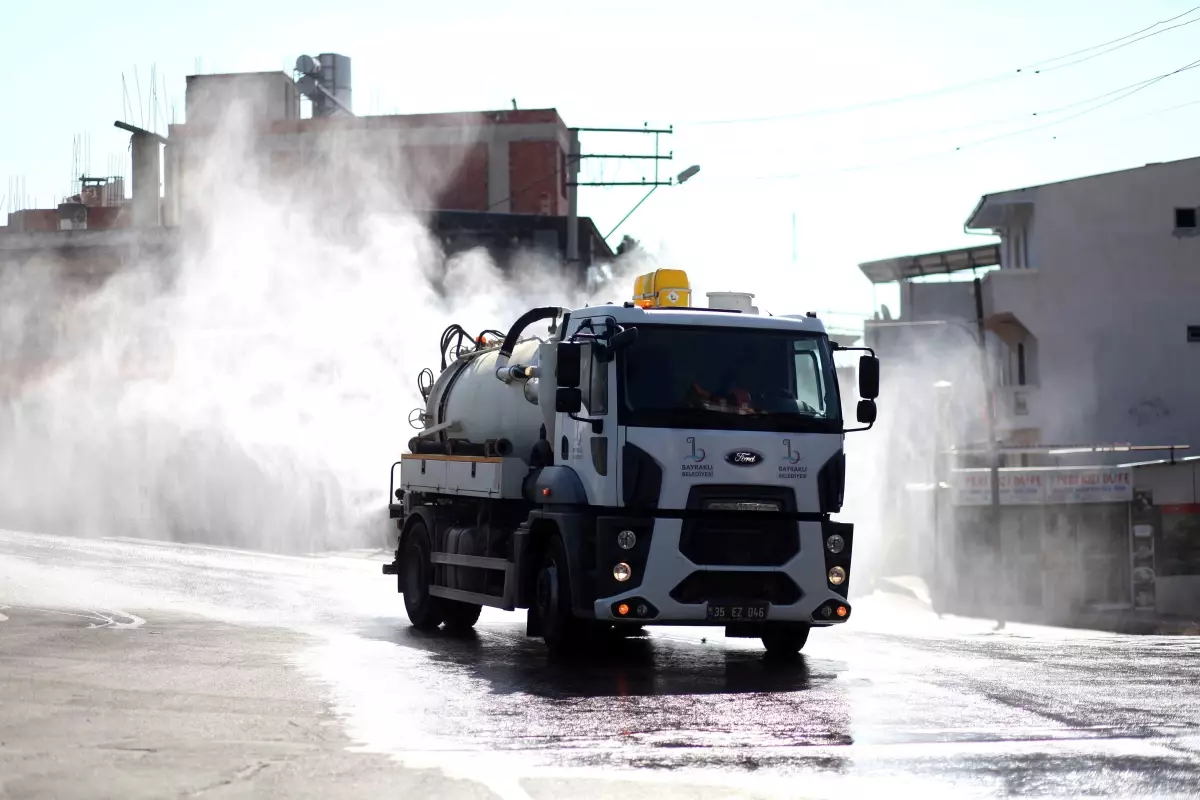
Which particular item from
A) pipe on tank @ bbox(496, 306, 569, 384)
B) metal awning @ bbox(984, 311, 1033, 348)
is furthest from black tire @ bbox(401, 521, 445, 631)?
metal awning @ bbox(984, 311, 1033, 348)

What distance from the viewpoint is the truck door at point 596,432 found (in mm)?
13461

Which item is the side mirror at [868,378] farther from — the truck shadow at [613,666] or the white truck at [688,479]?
the truck shadow at [613,666]

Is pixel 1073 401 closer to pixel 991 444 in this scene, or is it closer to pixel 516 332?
pixel 991 444

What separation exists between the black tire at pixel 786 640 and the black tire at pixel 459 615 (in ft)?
12.0

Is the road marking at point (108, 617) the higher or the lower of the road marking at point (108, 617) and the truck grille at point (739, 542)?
the lower

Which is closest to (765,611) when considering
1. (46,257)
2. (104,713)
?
(104,713)

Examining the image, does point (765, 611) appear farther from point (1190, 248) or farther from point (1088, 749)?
point (1190, 248)

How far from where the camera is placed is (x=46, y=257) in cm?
6178

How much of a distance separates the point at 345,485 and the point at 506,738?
2958cm

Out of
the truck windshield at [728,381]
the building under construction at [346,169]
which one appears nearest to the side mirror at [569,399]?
the truck windshield at [728,381]

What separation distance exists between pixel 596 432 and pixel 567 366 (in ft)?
1.94

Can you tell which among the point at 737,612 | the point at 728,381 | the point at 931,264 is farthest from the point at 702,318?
the point at 931,264

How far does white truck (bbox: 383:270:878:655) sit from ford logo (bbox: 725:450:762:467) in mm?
11

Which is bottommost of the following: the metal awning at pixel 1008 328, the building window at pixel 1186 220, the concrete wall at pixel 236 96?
the metal awning at pixel 1008 328
